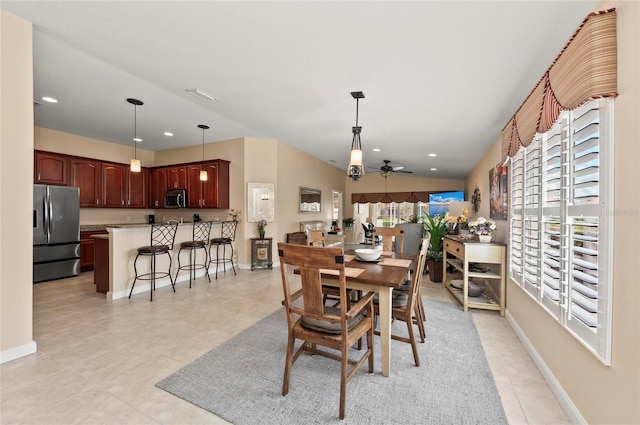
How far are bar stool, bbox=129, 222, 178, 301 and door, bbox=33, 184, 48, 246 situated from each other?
186cm

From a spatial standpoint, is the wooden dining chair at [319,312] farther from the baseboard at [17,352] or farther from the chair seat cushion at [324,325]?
the baseboard at [17,352]

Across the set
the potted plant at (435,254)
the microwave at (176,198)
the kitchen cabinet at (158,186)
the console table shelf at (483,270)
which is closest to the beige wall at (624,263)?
the console table shelf at (483,270)

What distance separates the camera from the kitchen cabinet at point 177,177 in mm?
5914

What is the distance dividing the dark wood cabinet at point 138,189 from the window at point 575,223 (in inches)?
284

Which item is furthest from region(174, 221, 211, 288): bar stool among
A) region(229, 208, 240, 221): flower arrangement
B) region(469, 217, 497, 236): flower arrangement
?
region(469, 217, 497, 236): flower arrangement

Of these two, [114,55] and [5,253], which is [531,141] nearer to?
[114,55]

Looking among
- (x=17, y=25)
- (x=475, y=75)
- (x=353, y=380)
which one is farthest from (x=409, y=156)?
(x=17, y=25)

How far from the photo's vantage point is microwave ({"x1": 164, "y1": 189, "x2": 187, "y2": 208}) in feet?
19.3

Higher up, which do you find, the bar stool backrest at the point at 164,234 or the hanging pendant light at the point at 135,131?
the hanging pendant light at the point at 135,131

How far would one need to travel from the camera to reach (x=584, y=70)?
1.36 meters

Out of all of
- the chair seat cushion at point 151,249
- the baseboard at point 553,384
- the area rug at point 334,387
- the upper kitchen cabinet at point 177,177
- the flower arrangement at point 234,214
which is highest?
the upper kitchen cabinet at point 177,177

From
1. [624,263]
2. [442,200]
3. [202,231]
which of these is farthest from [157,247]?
[442,200]

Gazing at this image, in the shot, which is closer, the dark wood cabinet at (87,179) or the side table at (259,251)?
the dark wood cabinet at (87,179)

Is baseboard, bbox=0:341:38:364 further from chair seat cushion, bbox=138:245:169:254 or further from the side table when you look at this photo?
the side table
